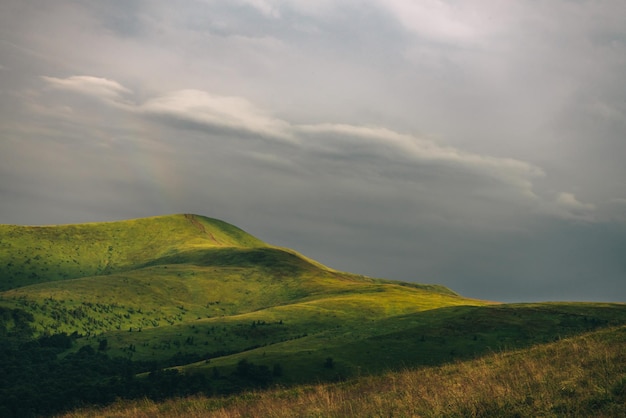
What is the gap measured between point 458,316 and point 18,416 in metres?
54.4

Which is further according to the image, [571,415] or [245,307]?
[245,307]

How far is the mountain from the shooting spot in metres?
53.2

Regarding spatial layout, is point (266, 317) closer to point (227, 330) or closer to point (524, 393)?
point (227, 330)

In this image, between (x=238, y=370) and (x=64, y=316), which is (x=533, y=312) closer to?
(x=238, y=370)

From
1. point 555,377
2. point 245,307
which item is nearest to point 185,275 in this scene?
point 245,307

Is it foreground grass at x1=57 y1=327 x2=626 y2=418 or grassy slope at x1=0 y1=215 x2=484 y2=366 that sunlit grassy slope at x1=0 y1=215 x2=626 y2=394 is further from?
foreground grass at x1=57 y1=327 x2=626 y2=418

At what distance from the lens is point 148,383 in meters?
49.3

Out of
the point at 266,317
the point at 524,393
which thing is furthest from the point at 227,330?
the point at 524,393

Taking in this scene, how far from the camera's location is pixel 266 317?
10238 cm

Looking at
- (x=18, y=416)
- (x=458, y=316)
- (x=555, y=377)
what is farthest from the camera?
(x=458, y=316)

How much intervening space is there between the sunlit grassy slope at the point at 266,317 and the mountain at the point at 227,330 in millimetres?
273

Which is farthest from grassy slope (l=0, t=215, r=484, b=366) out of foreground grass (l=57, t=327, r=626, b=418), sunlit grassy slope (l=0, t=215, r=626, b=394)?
foreground grass (l=57, t=327, r=626, b=418)

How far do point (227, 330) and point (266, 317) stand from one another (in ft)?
33.2

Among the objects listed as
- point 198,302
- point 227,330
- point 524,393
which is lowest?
point 227,330
